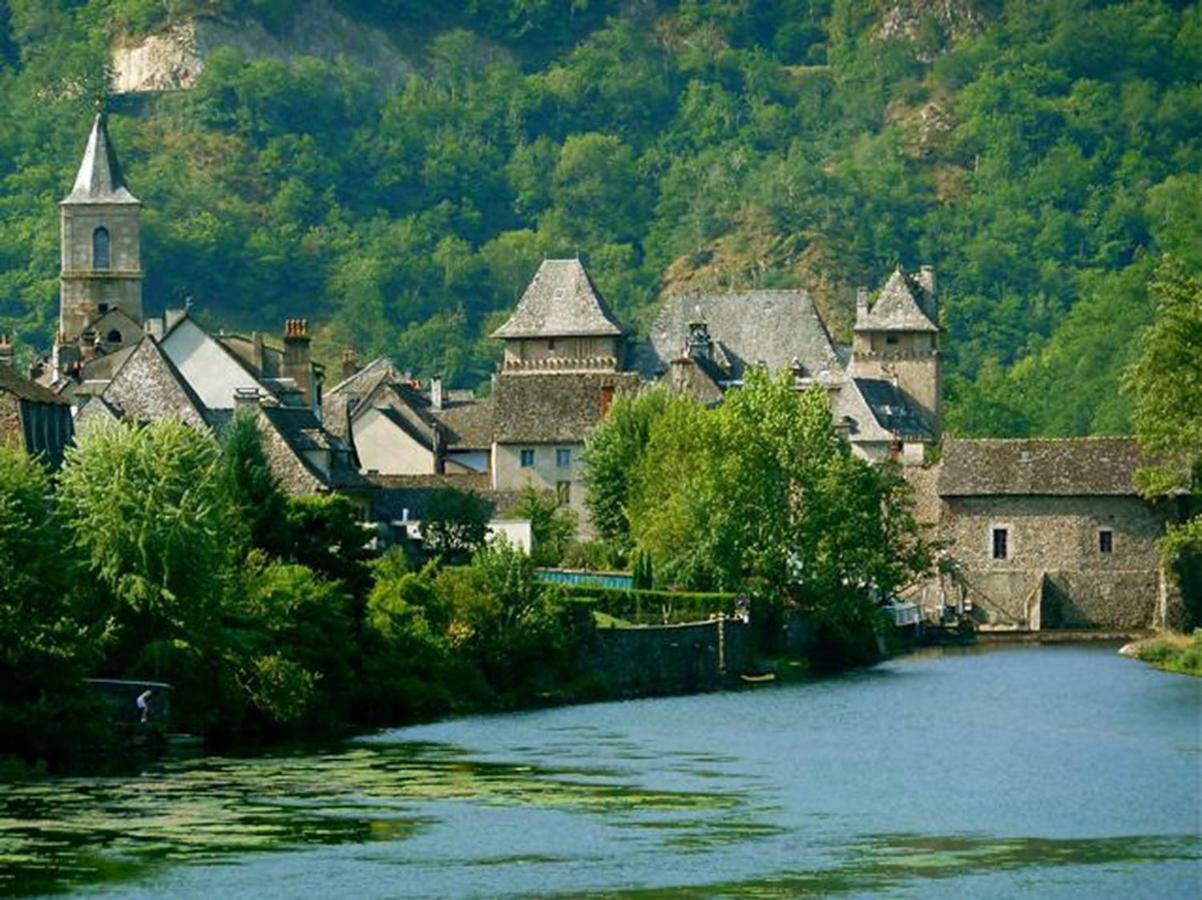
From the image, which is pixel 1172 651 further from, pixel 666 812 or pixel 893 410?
pixel 893 410

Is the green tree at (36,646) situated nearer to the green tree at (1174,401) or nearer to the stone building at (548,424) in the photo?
the green tree at (1174,401)

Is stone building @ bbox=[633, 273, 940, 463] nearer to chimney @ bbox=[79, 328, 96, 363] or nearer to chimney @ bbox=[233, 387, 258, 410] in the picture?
chimney @ bbox=[79, 328, 96, 363]

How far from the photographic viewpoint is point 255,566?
85.6 metres

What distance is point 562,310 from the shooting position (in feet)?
526

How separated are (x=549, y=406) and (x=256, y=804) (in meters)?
64.9

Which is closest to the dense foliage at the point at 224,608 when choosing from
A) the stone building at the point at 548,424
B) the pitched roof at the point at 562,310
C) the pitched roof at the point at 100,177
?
the stone building at the point at 548,424

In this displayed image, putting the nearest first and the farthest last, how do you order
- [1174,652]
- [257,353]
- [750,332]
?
[1174,652]
[257,353]
[750,332]

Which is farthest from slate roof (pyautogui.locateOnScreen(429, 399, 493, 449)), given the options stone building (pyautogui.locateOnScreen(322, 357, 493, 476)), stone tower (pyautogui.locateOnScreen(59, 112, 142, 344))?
stone tower (pyautogui.locateOnScreen(59, 112, 142, 344))

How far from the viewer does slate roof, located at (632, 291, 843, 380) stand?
160125mm

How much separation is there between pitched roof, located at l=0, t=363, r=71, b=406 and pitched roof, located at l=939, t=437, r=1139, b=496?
127 feet

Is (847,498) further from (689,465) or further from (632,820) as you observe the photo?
(632,820)

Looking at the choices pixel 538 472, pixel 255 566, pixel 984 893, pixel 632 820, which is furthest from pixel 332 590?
pixel 538 472

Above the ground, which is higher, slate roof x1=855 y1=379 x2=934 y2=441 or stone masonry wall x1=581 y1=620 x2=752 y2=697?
slate roof x1=855 y1=379 x2=934 y2=441

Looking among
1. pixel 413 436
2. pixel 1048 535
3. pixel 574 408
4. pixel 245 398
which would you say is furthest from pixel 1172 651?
pixel 413 436
